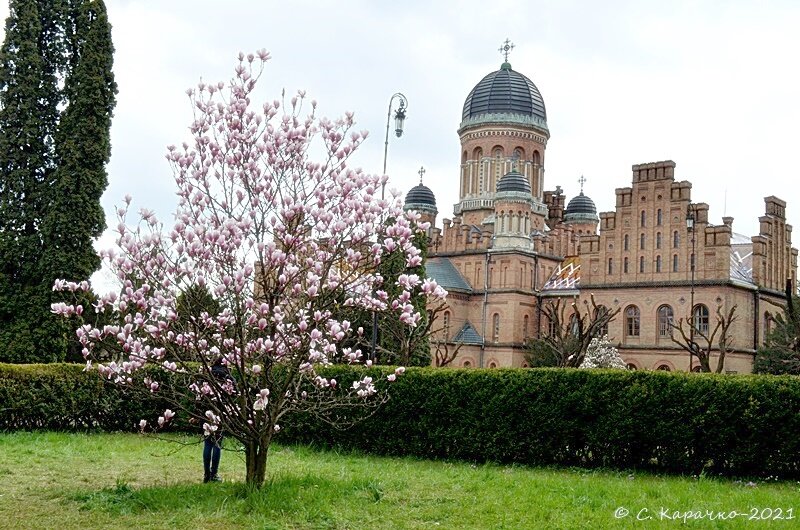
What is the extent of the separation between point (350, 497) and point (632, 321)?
38355mm

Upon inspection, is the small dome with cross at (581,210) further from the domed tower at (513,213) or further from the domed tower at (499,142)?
the domed tower at (513,213)

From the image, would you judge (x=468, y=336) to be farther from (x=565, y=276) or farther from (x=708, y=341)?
(x=708, y=341)

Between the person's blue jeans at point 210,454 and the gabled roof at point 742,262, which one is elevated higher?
the gabled roof at point 742,262

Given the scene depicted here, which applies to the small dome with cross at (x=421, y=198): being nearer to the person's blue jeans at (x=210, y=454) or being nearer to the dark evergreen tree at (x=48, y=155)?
the dark evergreen tree at (x=48, y=155)

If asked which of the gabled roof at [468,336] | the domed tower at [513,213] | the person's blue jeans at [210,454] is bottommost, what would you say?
the person's blue jeans at [210,454]

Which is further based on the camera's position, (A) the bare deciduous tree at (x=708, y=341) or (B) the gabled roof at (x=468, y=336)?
(B) the gabled roof at (x=468, y=336)

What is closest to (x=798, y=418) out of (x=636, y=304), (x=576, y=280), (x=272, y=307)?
(x=272, y=307)

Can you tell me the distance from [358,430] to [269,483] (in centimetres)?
568

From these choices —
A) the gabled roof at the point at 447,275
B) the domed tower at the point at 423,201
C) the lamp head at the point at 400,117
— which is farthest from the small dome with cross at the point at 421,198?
the lamp head at the point at 400,117

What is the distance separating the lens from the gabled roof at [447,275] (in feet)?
177

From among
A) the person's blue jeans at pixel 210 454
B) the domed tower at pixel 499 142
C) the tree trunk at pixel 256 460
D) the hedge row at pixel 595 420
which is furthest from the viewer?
the domed tower at pixel 499 142

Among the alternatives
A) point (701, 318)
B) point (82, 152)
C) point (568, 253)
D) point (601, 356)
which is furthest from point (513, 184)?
point (82, 152)

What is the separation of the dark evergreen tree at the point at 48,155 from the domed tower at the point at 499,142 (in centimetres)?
3987

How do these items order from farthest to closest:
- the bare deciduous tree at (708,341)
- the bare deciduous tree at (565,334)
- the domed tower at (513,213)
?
1. the domed tower at (513,213)
2. the bare deciduous tree at (565,334)
3. the bare deciduous tree at (708,341)
